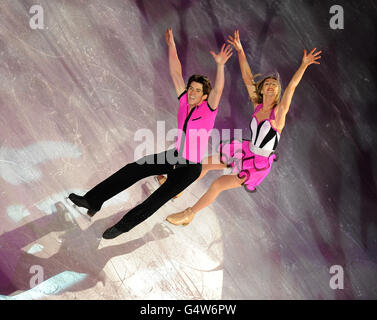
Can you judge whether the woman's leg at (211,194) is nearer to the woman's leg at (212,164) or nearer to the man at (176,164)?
the woman's leg at (212,164)

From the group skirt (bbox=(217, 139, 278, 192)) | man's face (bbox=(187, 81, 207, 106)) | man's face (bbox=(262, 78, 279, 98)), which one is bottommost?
skirt (bbox=(217, 139, 278, 192))

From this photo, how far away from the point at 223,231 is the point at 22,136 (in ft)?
6.96

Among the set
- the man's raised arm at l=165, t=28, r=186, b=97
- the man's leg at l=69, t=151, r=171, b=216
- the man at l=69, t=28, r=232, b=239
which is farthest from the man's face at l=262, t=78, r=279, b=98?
the man's leg at l=69, t=151, r=171, b=216

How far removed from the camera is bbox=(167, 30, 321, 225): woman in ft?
12.3

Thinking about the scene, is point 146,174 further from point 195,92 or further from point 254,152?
point 254,152

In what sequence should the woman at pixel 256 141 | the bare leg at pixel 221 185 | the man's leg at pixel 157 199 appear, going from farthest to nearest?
the bare leg at pixel 221 185 → the woman at pixel 256 141 → the man's leg at pixel 157 199

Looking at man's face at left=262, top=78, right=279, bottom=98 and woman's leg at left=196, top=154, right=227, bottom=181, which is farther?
woman's leg at left=196, top=154, right=227, bottom=181

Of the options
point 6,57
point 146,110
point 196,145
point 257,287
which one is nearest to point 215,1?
point 146,110

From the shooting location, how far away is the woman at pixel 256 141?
12.3 ft

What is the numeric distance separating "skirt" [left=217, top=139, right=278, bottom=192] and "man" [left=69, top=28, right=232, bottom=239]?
29 centimetres

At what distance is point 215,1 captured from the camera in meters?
4.59

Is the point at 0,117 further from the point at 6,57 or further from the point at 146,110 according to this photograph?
the point at 146,110

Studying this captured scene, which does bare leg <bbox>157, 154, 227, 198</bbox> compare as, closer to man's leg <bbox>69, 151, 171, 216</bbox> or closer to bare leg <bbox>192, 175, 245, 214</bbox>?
bare leg <bbox>192, 175, 245, 214</bbox>

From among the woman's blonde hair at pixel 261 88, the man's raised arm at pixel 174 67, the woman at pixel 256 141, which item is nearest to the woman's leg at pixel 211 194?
the woman at pixel 256 141
